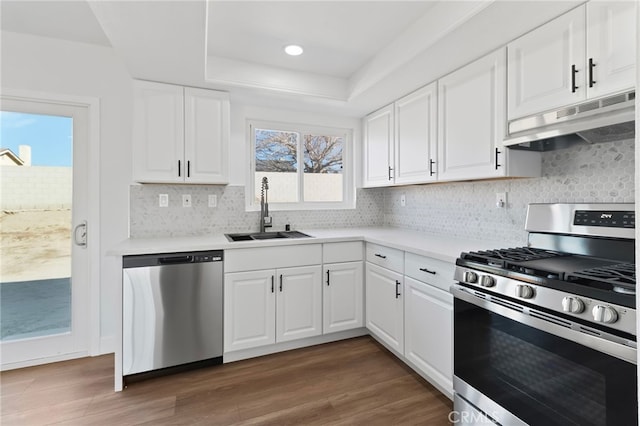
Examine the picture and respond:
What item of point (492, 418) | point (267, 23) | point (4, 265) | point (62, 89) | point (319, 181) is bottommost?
point (492, 418)

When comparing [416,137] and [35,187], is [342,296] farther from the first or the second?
[35,187]

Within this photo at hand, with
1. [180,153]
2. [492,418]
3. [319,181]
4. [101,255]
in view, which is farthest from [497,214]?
[101,255]

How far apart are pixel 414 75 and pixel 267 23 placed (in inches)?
43.5

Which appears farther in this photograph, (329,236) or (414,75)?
(329,236)

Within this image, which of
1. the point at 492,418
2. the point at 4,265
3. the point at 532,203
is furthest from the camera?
the point at 4,265

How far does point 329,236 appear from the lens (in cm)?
271

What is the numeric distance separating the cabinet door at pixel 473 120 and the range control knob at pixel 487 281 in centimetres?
72

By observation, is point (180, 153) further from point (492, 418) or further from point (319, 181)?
point (492, 418)

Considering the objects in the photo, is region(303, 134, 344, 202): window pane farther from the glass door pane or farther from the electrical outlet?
the glass door pane

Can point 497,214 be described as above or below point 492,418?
above

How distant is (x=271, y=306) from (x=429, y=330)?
1.20m

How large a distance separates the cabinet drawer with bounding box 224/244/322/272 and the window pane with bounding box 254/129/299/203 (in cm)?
86

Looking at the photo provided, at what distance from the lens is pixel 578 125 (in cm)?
140

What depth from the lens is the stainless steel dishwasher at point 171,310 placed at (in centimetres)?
210
